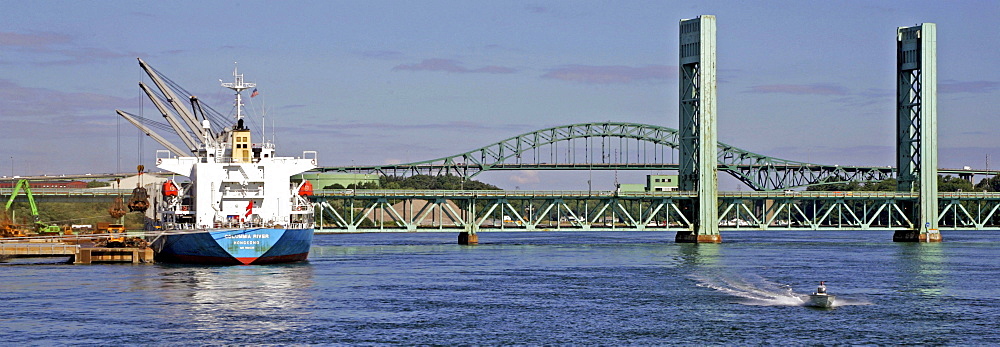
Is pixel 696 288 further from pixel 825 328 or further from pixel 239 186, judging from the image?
pixel 239 186

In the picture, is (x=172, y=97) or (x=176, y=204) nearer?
(x=176, y=204)

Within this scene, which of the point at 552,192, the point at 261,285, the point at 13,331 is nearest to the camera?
the point at 13,331

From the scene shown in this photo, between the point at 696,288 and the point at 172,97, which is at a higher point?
the point at 172,97

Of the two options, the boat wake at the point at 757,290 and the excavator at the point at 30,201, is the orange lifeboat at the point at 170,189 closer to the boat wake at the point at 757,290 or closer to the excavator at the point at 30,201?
the excavator at the point at 30,201

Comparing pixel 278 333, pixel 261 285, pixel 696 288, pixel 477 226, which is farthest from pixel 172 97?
pixel 278 333

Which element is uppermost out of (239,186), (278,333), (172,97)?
(172,97)

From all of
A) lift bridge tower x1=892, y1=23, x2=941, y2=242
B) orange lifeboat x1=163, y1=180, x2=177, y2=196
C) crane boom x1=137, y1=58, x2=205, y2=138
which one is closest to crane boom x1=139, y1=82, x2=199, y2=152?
crane boom x1=137, y1=58, x2=205, y2=138

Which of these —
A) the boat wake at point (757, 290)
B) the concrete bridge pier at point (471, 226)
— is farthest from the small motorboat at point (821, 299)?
the concrete bridge pier at point (471, 226)

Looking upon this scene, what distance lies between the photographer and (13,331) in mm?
53625

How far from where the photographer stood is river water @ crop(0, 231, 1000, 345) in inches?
2109

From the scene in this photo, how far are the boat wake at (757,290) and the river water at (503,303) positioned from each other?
0.12 m

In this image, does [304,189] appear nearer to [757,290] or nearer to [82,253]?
[82,253]

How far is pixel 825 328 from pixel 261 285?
112 ft

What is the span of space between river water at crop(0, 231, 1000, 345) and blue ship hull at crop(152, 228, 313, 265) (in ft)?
4.79
